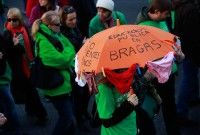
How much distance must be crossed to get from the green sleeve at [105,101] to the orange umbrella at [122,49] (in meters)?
0.20

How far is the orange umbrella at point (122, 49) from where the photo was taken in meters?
3.55

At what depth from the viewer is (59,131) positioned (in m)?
5.18

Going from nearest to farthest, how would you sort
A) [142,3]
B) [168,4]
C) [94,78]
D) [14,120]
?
[94,78]
[168,4]
[14,120]
[142,3]

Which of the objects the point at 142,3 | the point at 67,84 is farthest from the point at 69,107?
the point at 142,3

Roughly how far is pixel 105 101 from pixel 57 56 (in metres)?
1.41

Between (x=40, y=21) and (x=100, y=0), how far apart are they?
1.12 meters

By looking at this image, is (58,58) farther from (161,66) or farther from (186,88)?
(186,88)

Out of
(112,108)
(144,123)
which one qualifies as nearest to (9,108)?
(144,123)

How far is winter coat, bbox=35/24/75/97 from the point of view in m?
4.93

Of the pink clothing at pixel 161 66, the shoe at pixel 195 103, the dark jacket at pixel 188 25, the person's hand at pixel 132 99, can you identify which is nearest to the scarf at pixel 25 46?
the dark jacket at pixel 188 25

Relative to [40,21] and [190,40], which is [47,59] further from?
[190,40]

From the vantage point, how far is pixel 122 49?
11.8 ft

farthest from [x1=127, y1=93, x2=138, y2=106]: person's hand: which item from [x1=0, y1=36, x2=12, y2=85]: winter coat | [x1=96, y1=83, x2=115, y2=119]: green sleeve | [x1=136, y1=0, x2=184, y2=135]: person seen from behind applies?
[x1=0, y1=36, x2=12, y2=85]: winter coat

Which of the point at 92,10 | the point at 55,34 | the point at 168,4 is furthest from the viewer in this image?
the point at 92,10
